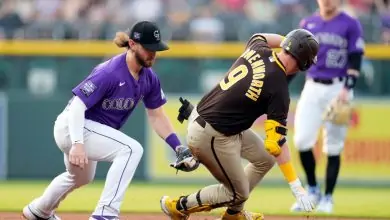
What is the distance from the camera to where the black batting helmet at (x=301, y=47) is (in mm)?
7871

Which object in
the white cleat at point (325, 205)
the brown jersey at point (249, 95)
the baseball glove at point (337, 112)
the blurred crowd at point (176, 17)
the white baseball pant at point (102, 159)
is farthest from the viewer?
the blurred crowd at point (176, 17)

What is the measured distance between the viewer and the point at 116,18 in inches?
647

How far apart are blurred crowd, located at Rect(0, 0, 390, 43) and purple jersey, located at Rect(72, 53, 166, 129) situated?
22.0ft

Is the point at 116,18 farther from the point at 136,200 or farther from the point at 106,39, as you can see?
the point at 136,200

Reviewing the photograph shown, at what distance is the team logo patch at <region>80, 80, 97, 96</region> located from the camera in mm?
7879

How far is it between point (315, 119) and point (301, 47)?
10.6 ft

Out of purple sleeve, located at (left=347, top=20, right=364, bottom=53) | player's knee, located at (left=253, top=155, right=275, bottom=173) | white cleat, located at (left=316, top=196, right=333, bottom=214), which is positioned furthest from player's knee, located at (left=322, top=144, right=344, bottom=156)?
player's knee, located at (left=253, top=155, right=275, bottom=173)

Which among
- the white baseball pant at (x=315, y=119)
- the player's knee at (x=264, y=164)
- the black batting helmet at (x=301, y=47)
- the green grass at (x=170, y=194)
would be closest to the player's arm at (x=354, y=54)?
the white baseball pant at (x=315, y=119)

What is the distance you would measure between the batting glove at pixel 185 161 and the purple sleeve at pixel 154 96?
19.2 inches

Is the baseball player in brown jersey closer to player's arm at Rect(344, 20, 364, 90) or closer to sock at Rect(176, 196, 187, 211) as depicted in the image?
sock at Rect(176, 196, 187, 211)

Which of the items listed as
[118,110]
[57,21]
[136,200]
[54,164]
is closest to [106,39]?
[57,21]

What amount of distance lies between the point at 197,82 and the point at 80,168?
21.9 feet

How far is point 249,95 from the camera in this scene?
7805 mm

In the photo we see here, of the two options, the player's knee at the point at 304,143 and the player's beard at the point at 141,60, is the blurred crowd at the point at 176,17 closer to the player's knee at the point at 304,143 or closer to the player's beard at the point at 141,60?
the player's knee at the point at 304,143
